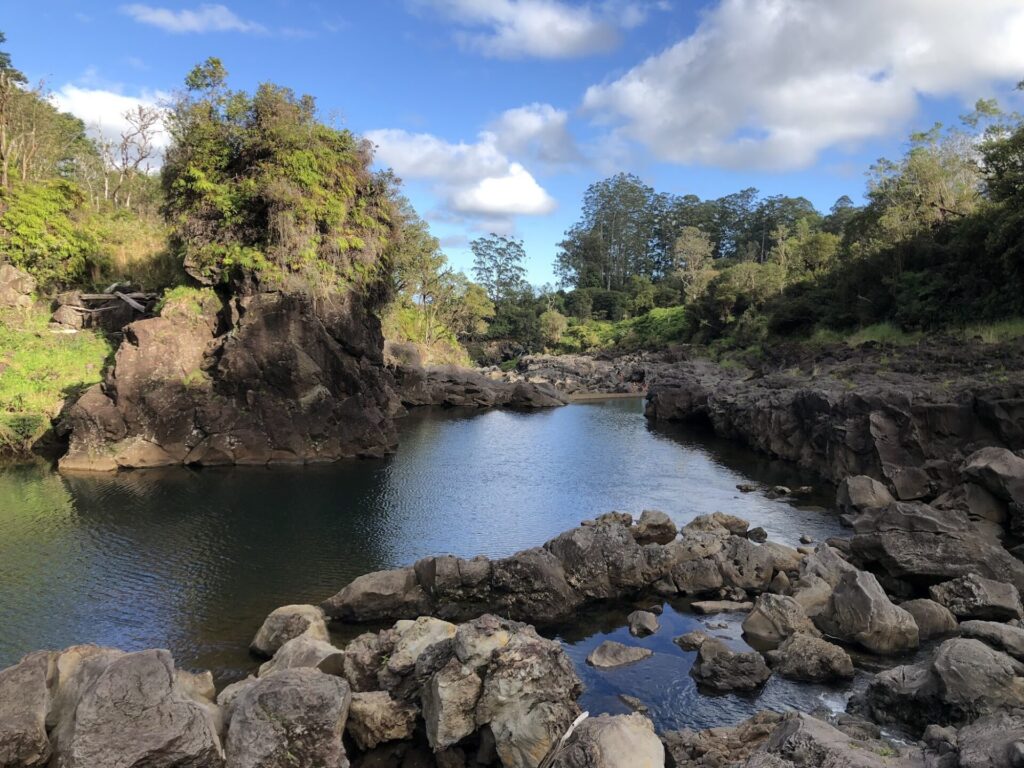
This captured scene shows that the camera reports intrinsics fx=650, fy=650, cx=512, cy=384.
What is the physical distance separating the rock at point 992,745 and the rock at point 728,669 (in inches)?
223

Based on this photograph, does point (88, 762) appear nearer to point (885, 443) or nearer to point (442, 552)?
point (442, 552)

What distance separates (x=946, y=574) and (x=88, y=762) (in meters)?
19.9

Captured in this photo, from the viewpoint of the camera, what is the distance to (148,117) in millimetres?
61062

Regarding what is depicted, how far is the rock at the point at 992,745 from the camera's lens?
665cm

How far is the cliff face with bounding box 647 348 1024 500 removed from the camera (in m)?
26.3

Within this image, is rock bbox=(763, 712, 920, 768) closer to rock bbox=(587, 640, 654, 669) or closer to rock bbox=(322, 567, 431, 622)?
rock bbox=(587, 640, 654, 669)

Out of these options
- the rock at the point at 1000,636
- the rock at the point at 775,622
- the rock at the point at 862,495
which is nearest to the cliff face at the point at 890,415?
the rock at the point at 862,495

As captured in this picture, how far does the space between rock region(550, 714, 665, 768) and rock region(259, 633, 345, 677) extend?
550 centimetres

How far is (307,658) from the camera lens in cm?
1301

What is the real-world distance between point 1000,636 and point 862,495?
43.3 ft

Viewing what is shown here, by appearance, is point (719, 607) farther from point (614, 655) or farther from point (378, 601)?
point (378, 601)

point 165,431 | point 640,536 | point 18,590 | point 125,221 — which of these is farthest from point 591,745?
point 125,221

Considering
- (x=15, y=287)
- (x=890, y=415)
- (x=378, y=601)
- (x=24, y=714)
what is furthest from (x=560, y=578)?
(x=15, y=287)

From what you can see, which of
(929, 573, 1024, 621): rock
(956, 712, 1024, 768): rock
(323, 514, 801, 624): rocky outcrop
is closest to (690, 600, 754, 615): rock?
(323, 514, 801, 624): rocky outcrop
